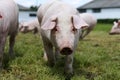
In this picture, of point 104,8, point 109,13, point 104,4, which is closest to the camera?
point 109,13

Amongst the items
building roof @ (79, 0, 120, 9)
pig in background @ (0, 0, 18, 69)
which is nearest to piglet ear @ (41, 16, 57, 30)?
pig in background @ (0, 0, 18, 69)

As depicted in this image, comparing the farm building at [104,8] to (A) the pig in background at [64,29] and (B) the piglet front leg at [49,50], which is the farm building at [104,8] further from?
(A) the pig in background at [64,29]

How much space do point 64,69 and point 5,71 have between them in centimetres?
116

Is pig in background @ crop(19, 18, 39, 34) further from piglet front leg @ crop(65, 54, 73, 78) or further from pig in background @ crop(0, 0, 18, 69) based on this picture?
piglet front leg @ crop(65, 54, 73, 78)

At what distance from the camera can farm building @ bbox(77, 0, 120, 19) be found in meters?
59.8

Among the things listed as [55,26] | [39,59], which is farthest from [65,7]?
[39,59]

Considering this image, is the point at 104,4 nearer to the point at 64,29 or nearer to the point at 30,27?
the point at 30,27

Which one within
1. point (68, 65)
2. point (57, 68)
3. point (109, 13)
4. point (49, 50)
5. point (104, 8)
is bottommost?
point (109, 13)

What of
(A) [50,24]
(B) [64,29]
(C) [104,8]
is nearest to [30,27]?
(A) [50,24]

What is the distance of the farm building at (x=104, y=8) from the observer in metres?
59.8

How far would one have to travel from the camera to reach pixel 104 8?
6316 cm

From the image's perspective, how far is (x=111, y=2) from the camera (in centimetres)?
6488

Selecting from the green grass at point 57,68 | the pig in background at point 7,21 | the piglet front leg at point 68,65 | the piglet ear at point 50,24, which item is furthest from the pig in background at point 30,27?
the piglet ear at point 50,24

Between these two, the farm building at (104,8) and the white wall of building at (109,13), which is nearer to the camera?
the white wall of building at (109,13)
